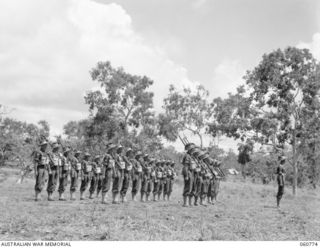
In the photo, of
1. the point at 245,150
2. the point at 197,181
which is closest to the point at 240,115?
the point at 245,150

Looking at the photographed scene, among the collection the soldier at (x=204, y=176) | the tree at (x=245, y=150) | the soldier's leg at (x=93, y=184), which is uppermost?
the tree at (x=245, y=150)

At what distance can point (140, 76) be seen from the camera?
136 feet

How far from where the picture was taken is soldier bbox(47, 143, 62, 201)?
16156 mm

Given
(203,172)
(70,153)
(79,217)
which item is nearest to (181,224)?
(79,217)

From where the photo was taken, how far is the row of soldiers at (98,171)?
1578 cm

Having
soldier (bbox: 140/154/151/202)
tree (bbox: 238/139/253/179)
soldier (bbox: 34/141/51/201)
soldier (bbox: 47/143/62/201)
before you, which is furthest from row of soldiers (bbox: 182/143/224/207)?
tree (bbox: 238/139/253/179)

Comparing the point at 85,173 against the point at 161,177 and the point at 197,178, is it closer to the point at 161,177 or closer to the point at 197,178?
the point at 161,177

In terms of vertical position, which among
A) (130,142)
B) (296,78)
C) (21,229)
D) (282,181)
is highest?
(296,78)

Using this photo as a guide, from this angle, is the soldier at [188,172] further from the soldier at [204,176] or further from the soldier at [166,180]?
the soldier at [166,180]

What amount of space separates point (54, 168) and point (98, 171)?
2308mm

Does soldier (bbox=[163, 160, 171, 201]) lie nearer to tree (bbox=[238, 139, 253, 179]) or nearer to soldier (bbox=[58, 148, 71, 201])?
soldier (bbox=[58, 148, 71, 201])

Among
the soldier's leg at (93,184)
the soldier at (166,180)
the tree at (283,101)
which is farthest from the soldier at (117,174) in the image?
the tree at (283,101)

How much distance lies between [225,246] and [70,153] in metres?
11.3

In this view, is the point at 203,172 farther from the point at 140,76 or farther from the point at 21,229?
the point at 140,76
